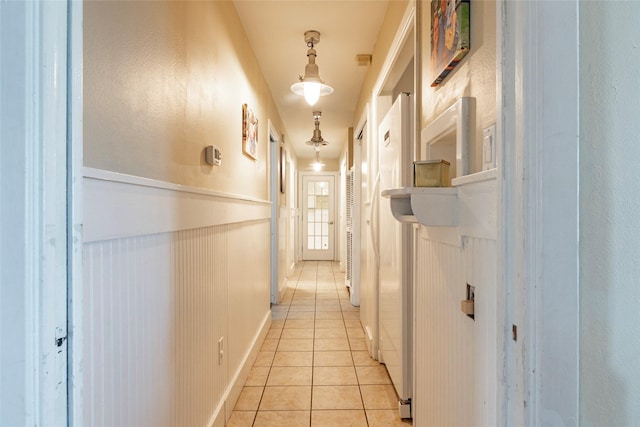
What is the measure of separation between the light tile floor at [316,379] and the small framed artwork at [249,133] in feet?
5.05

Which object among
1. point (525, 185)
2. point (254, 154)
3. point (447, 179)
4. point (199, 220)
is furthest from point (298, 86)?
point (525, 185)

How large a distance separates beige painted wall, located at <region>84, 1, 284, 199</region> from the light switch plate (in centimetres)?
94

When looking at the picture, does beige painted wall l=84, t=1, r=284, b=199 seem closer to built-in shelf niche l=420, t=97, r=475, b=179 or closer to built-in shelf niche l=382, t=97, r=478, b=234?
built-in shelf niche l=382, t=97, r=478, b=234

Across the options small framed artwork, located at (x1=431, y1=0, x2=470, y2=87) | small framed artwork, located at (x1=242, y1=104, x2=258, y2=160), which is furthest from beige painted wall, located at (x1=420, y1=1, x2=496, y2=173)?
small framed artwork, located at (x1=242, y1=104, x2=258, y2=160)

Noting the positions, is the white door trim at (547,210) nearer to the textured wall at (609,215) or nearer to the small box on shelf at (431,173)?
the textured wall at (609,215)

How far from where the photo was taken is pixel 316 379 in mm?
2391

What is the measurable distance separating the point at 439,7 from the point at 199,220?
3.88 feet

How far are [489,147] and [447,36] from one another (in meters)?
0.43

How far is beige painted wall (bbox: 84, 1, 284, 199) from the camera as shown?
858 millimetres

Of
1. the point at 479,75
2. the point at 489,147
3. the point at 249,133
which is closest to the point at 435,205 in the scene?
the point at 489,147

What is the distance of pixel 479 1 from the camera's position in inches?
37.2

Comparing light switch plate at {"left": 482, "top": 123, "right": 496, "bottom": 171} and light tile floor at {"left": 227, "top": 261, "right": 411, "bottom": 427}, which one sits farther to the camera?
light tile floor at {"left": 227, "top": 261, "right": 411, "bottom": 427}

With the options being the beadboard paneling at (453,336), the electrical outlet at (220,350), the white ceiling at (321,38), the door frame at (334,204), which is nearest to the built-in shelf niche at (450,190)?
the beadboard paneling at (453,336)
